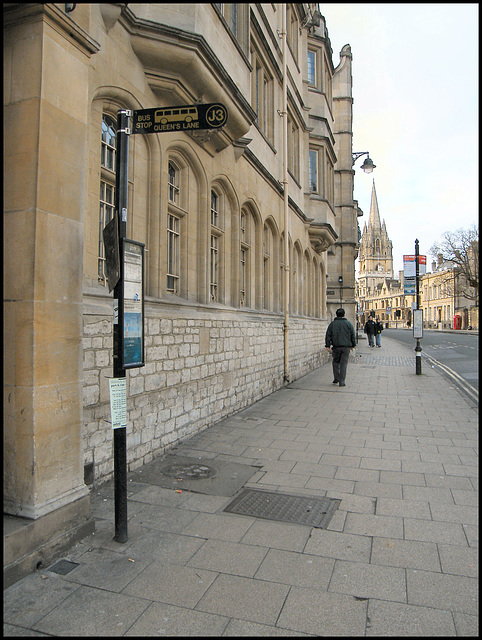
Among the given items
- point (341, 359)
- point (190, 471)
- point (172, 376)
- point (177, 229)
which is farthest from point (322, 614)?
point (341, 359)

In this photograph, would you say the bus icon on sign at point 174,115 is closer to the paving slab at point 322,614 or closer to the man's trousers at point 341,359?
the paving slab at point 322,614

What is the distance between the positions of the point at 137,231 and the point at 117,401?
3.09 m

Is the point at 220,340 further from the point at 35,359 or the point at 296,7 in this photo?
the point at 296,7

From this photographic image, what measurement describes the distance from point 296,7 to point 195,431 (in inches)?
554

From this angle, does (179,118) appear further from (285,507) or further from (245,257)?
(245,257)

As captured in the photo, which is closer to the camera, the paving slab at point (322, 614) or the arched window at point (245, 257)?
the paving slab at point (322, 614)

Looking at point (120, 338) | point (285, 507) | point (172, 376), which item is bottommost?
point (285, 507)

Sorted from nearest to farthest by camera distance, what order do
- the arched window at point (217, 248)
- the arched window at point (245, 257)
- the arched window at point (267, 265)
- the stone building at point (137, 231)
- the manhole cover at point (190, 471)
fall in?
the stone building at point (137, 231)
the manhole cover at point (190, 471)
the arched window at point (217, 248)
the arched window at point (245, 257)
the arched window at point (267, 265)

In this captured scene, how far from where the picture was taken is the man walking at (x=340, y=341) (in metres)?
13.0

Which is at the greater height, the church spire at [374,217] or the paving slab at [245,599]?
the church spire at [374,217]

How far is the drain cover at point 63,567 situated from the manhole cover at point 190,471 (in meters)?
2.00

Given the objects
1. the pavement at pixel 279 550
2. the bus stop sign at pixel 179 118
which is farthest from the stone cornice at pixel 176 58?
the pavement at pixel 279 550

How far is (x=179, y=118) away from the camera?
3.81 metres

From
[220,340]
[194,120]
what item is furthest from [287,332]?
[194,120]
